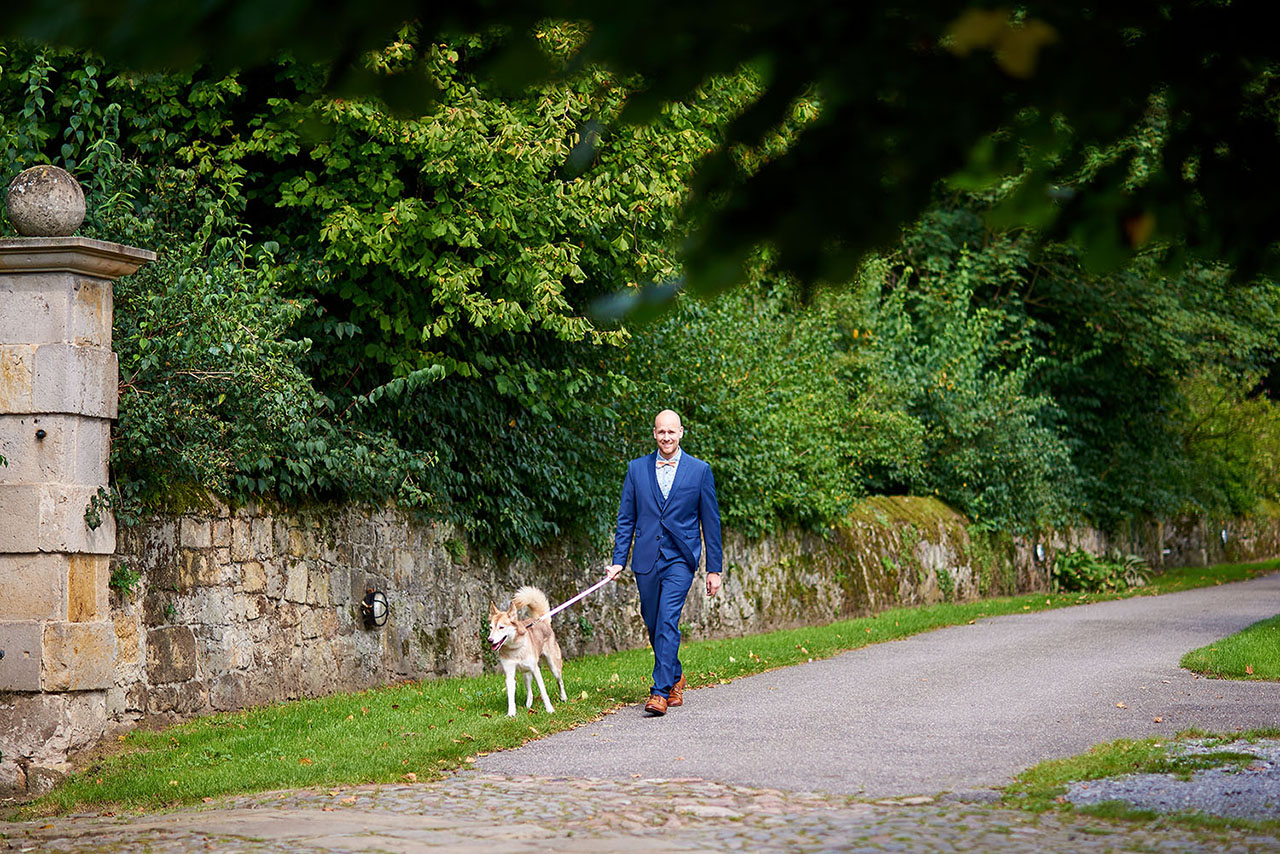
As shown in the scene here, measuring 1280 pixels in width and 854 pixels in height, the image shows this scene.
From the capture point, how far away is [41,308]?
314 inches

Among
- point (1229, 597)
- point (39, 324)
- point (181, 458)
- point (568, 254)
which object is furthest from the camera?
point (1229, 597)

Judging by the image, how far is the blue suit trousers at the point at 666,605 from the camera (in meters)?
9.68

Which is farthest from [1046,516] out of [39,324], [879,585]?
[39,324]

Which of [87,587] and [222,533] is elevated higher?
[222,533]

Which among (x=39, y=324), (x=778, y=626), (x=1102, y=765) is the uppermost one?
(x=39, y=324)

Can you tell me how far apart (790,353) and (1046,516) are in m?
7.37

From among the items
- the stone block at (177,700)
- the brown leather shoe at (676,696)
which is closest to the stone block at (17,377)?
the stone block at (177,700)

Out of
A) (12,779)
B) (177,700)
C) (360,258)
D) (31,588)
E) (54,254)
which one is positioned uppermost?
(360,258)

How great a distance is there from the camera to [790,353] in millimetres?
18031

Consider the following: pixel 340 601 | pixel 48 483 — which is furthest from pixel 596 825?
pixel 340 601

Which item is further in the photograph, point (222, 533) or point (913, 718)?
point (222, 533)

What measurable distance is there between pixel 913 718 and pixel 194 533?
198 inches

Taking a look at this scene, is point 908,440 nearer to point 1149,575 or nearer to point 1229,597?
point 1229,597

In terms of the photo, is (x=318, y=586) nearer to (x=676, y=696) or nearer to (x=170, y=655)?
(x=170, y=655)
